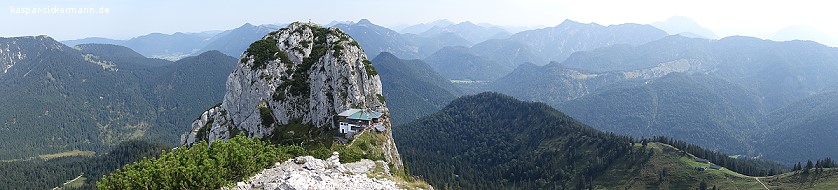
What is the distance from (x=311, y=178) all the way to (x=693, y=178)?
172 m

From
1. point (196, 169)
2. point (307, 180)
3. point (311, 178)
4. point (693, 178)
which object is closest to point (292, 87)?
point (196, 169)

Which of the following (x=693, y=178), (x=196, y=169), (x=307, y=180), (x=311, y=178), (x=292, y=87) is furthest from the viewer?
(x=693, y=178)

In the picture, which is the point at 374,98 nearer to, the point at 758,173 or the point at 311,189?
the point at 311,189

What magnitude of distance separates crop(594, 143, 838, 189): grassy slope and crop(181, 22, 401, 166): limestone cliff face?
114m

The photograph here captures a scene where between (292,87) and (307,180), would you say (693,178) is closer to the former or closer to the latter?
(292,87)

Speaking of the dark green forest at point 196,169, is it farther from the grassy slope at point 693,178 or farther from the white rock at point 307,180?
the grassy slope at point 693,178

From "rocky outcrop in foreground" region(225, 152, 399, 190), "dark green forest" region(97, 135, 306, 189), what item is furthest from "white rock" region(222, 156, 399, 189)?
"dark green forest" region(97, 135, 306, 189)

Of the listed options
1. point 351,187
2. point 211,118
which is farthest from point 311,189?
point 211,118

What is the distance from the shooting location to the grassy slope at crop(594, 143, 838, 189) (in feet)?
505

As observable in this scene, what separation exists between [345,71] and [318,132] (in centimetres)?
1876

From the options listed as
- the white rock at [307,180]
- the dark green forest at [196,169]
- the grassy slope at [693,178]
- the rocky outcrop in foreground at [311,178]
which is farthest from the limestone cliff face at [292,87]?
the grassy slope at [693,178]

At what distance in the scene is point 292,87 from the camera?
142000mm

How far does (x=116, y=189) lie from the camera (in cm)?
4738

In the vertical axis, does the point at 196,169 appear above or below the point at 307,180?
above
